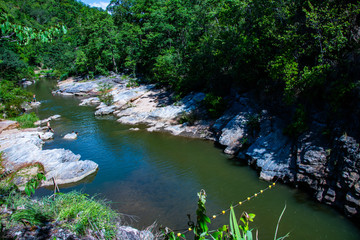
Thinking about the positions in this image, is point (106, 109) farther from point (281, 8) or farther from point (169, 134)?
point (281, 8)

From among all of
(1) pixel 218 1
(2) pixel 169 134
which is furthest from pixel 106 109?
(1) pixel 218 1

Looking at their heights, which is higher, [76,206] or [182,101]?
[182,101]

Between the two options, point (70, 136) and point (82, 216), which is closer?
point (82, 216)

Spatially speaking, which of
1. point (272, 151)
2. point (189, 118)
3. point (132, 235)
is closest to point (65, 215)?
point (132, 235)

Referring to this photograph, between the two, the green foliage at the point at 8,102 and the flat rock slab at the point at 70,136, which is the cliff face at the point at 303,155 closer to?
the flat rock slab at the point at 70,136

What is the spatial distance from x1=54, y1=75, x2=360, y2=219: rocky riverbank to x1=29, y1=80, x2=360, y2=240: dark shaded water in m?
0.70

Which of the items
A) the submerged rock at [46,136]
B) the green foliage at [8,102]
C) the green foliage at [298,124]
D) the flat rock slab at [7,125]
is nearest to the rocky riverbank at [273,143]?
the green foliage at [298,124]

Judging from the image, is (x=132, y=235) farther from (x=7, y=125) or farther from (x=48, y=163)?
(x=7, y=125)

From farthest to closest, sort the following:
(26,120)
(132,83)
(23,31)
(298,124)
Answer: (132,83) → (26,120) → (298,124) → (23,31)

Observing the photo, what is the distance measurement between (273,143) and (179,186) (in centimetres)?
559

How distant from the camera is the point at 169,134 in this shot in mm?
19188

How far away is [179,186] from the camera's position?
1195 centimetres

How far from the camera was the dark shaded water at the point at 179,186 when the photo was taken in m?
9.02

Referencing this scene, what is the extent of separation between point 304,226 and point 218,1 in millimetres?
20194
